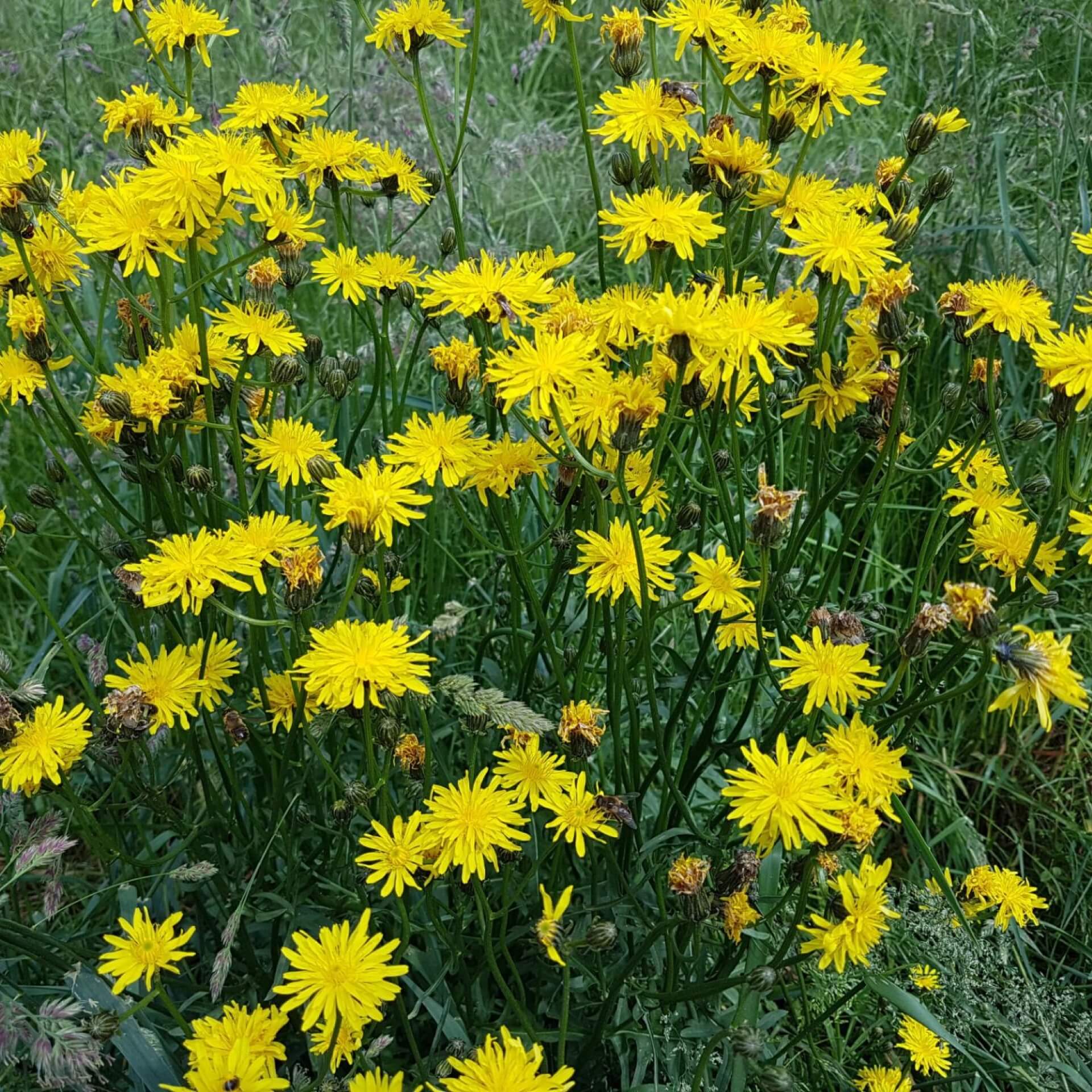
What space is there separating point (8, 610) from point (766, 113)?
2476mm

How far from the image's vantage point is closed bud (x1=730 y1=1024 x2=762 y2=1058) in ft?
4.75

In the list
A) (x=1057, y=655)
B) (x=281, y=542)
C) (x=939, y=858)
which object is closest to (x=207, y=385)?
(x=281, y=542)

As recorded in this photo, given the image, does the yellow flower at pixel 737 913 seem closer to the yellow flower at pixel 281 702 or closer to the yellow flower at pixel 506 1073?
the yellow flower at pixel 506 1073

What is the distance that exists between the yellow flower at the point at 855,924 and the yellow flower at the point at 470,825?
1.43ft

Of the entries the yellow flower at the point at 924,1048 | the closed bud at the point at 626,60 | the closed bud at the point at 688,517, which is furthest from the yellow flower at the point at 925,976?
the closed bud at the point at 626,60

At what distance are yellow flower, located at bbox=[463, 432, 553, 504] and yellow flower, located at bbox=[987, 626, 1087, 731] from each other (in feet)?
2.42

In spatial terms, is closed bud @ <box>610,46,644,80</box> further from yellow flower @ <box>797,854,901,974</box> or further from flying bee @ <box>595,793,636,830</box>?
yellow flower @ <box>797,854,901,974</box>

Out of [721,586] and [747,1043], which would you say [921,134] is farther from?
[747,1043]

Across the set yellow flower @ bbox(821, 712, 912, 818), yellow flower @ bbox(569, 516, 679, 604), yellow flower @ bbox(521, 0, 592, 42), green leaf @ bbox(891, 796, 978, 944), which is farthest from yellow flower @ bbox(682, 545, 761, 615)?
yellow flower @ bbox(521, 0, 592, 42)

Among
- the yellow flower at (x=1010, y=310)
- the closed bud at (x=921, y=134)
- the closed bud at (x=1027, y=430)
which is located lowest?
the closed bud at (x=1027, y=430)

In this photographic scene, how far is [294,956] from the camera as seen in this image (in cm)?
141

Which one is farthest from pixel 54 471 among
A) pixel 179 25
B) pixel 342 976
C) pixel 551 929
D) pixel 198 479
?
pixel 551 929

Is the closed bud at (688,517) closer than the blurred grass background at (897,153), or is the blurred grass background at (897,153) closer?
the closed bud at (688,517)

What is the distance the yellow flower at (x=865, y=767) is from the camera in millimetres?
1545
